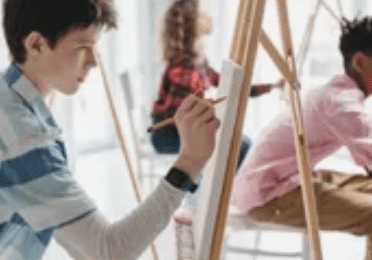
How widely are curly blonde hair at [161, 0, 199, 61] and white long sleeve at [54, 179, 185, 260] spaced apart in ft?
6.96

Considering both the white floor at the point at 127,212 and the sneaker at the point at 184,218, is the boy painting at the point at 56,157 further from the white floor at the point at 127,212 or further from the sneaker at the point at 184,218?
the white floor at the point at 127,212

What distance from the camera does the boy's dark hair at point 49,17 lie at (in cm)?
116

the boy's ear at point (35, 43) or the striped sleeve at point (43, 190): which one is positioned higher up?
the boy's ear at point (35, 43)

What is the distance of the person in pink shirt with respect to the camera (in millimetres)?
1933

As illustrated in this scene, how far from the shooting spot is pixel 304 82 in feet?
16.7

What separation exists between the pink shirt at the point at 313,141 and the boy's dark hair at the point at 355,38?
135 millimetres

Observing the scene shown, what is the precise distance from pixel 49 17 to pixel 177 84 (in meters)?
1.98

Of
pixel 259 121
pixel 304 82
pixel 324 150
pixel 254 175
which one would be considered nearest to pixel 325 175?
pixel 324 150

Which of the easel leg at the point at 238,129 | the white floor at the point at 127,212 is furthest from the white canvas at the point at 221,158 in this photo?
the white floor at the point at 127,212

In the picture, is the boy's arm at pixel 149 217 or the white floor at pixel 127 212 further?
the white floor at pixel 127 212

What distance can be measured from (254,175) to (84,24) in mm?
1017

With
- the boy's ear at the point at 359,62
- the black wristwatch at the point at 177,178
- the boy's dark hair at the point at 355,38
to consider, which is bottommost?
the boy's ear at the point at 359,62

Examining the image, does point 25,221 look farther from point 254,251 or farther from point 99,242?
point 254,251

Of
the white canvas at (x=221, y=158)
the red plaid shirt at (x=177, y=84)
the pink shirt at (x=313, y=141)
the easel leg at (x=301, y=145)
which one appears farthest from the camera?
the red plaid shirt at (x=177, y=84)
